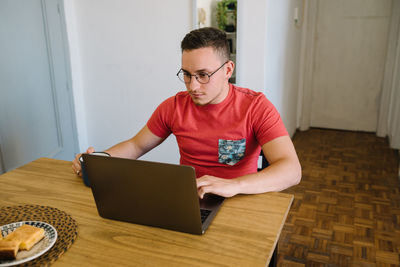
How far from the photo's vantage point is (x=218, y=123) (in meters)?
1.47

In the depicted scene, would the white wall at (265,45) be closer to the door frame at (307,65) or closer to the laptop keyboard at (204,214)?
the door frame at (307,65)

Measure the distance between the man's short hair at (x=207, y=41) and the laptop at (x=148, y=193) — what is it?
0.64 meters

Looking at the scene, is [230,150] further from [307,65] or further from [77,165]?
[307,65]

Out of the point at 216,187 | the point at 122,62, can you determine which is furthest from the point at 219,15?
the point at 216,187

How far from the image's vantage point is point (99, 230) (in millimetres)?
994

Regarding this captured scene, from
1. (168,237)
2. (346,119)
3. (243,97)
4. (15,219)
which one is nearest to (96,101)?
(243,97)

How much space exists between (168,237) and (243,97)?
77 cm

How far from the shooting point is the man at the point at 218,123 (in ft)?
4.44

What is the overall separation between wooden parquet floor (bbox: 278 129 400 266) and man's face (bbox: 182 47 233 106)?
1.09 m

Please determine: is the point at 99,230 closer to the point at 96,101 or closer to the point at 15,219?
the point at 15,219

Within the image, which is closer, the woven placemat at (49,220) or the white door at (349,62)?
the woven placemat at (49,220)

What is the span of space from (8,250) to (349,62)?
4386 millimetres

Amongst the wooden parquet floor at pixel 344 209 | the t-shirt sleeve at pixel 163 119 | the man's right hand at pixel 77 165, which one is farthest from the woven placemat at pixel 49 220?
the wooden parquet floor at pixel 344 209

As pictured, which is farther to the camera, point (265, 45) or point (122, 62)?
point (122, 62)
